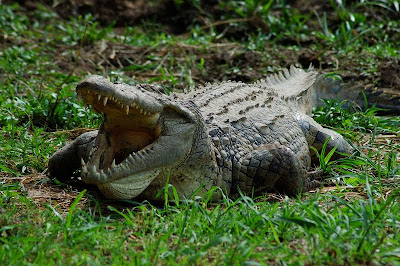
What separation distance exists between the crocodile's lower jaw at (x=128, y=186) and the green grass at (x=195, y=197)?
13 cm

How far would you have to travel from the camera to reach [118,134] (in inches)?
159

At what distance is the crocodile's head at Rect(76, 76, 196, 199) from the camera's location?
363cm

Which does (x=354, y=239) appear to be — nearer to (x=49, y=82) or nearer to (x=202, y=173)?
(x=202, y=173)

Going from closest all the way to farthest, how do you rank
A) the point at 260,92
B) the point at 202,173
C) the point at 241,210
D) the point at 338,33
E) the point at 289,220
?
the point at 289,220, the point at 241,210, the point at 202,173, the point at 260,92, the point at 338,33

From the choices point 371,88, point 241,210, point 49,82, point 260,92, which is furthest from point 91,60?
point 241,210

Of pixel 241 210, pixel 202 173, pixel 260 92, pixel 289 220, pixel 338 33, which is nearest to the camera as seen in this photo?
pixel 289 220

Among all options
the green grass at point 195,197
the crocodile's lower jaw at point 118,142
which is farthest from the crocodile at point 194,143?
the green grass at point 195,197

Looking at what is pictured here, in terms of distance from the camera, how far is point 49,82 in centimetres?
721

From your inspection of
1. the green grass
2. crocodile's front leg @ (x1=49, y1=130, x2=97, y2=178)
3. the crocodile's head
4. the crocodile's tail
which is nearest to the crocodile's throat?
the crocodile's head

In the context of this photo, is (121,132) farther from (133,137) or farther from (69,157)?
(69,157)

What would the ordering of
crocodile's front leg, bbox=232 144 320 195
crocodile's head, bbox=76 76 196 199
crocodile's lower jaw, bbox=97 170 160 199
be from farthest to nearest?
crocodile's front leg, bbox=232 144 320 195 → crocodile's lower jaw, bbox=97 170 160 199 → crocodile's head, bbox=76 76 196 199

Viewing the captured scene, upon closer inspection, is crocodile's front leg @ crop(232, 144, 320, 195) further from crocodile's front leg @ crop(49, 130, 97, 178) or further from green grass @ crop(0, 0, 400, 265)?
crocodile's front leg @ crop(49, 130, 97, 178)

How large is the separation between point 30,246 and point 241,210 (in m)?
1.41

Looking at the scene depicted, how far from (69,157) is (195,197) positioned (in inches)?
61.3
